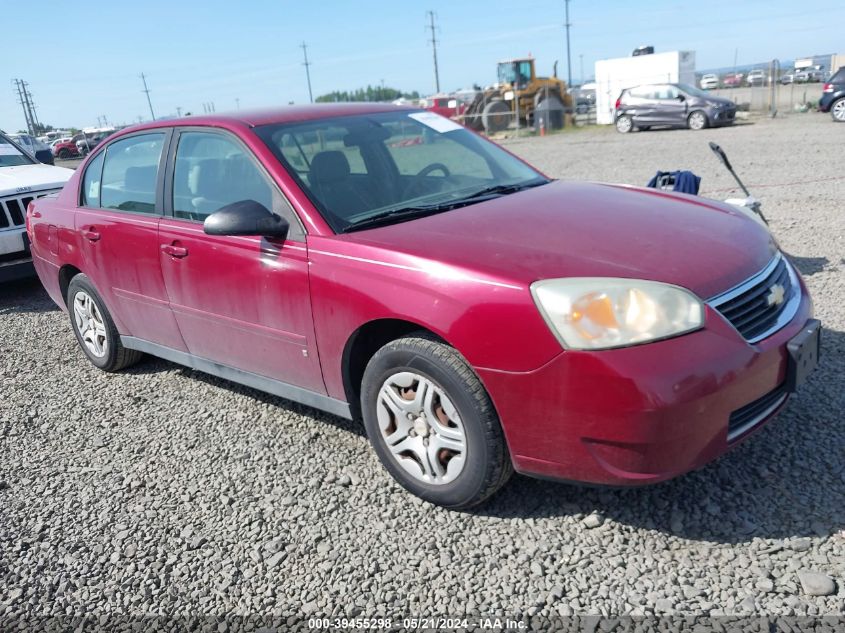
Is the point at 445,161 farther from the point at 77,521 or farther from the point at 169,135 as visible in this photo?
the point at 77,521

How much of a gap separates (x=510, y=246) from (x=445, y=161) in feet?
4.37

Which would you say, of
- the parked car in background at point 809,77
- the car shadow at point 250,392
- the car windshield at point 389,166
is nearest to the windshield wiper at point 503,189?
the car windshield at point 389,166

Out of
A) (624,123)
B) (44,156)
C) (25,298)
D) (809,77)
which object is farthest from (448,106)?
(25,298)

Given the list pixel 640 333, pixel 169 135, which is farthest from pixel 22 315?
pixel 640 333

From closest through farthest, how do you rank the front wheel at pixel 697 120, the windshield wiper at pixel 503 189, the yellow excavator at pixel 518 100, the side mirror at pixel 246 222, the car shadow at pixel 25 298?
the side mirror at pixel 246 222, the windshield wiper at pixel 503 189, the car shadow at pixel 25 298, the front wheel at pixel 697 120, the yellow excavator at pixel 518 100

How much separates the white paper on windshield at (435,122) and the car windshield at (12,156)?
21.9 feet

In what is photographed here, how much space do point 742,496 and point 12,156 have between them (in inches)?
366

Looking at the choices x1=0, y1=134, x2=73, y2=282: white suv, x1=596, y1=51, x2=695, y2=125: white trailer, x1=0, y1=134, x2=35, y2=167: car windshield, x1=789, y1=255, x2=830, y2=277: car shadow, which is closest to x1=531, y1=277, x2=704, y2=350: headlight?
x1=789, y1=255, x2=830, y2=277: car shadow

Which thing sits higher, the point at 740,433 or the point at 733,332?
the point at 733,332

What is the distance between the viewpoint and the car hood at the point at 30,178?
7.45 m

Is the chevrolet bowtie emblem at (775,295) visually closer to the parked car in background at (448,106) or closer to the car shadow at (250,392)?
the car shadow at (250,392)

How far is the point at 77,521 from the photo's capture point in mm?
3352

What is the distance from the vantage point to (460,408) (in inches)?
111

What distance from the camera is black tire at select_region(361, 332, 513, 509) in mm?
2768
